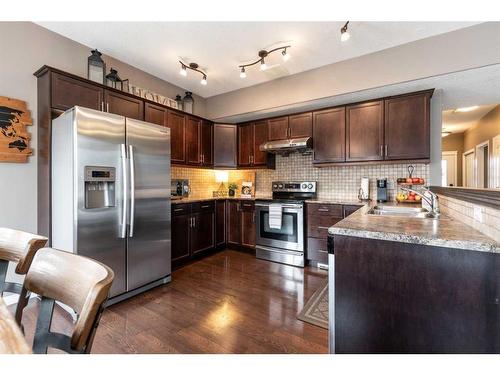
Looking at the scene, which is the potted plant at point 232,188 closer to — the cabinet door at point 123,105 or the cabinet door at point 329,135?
the cabinet door at point 329,135

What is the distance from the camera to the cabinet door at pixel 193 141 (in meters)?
3.71

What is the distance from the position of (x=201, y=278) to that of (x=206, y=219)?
41.2 inches

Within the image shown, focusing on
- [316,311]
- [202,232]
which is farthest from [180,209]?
[316,311]

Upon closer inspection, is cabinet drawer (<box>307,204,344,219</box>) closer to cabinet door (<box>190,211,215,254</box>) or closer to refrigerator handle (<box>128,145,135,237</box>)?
cabinet door (<box>190,211,215,254</box>)

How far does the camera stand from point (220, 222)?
4039mm

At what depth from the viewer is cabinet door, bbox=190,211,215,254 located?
3518mm

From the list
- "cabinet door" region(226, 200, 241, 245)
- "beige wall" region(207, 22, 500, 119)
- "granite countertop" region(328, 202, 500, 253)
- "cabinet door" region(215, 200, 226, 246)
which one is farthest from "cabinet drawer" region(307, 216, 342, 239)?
"granite countertop" region(328, 202, 500, 253)

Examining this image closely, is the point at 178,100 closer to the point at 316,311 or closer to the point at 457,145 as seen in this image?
the point at 316,311

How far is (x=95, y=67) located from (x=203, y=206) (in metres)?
2.17

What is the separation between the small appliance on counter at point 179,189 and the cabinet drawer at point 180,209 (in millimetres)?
472

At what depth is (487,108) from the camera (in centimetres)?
401
